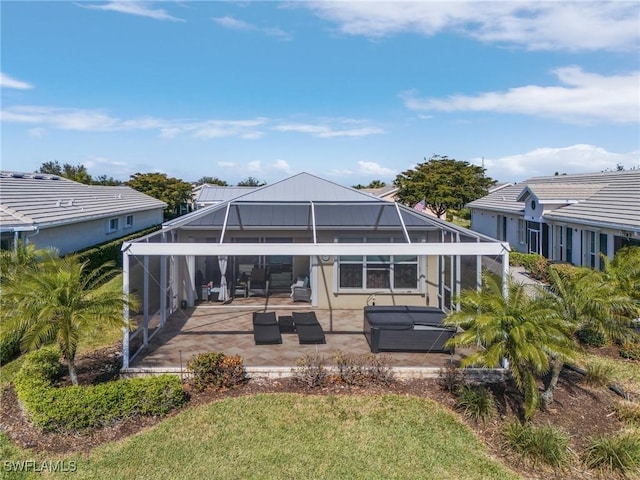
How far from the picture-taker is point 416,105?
26625mm

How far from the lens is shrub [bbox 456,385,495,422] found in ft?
25.4

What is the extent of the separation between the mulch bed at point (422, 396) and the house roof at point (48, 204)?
9.79 metres

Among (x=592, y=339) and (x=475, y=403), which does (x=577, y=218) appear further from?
(x=475, y=403)

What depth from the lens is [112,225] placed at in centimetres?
2723

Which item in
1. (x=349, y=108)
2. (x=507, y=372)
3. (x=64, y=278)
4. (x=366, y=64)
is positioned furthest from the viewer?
(x=349, y=108)

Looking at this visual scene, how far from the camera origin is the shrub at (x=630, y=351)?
10.7 m

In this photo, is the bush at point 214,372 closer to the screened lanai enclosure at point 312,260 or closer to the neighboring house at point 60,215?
the screened lanai enclosure at point 312,260

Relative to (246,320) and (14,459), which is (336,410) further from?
(246,320)

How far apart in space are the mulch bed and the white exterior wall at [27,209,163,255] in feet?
35.0

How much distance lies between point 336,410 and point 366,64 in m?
17.6

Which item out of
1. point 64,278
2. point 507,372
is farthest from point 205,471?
point 507,372

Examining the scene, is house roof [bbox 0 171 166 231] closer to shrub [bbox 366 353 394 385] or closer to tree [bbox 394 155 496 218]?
shrub [bbox 366 353 394 385]

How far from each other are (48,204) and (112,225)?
6.77 m

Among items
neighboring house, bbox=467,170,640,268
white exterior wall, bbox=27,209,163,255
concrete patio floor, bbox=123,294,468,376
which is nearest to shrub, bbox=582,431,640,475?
concrete patio floor, bbox=123,294,468,376
